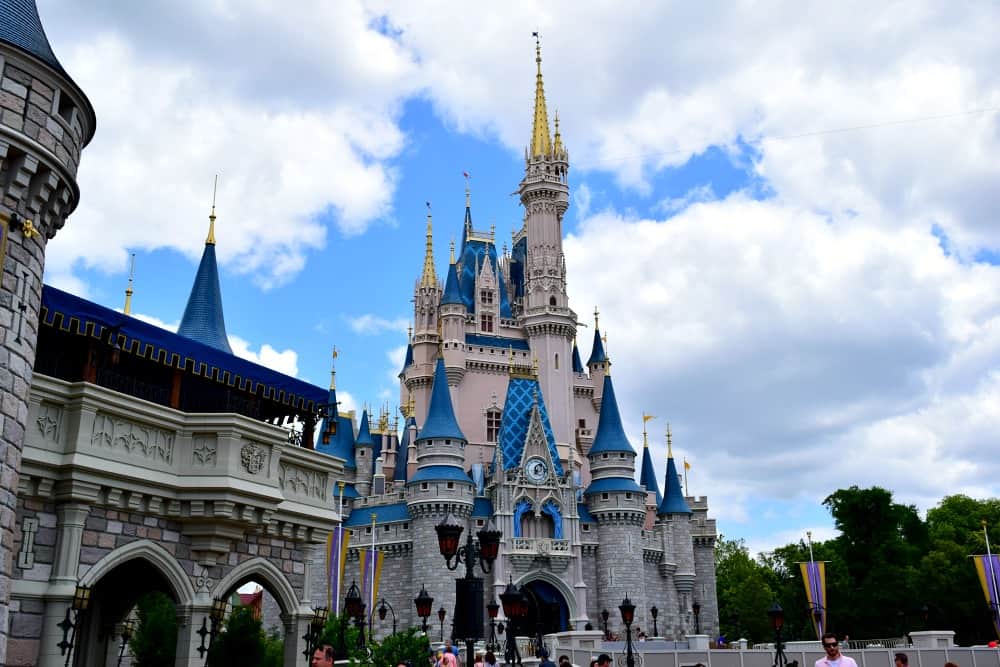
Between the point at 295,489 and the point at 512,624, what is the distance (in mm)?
5163

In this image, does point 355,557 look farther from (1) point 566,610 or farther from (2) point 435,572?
(1) point 566,610

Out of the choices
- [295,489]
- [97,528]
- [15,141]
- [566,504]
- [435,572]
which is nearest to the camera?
[15,141]

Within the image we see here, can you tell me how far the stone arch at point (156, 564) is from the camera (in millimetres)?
14172

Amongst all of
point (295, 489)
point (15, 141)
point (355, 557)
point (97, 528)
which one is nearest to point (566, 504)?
point (355, 557)

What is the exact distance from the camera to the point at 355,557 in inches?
1998

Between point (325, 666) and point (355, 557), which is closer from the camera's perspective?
point (325, 666)

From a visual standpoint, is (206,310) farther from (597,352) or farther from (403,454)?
(597,352)

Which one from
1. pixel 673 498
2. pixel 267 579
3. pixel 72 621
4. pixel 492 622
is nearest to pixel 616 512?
pixel 673 498

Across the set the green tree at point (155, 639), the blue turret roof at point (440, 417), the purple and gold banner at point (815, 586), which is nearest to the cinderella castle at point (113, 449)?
the green tree at point (155, 639)

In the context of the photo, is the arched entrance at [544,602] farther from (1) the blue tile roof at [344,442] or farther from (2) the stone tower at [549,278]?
(1) the blue tile roof at [344,442]

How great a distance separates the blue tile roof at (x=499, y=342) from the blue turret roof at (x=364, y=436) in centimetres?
891

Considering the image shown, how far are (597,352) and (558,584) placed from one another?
1984 centimetres

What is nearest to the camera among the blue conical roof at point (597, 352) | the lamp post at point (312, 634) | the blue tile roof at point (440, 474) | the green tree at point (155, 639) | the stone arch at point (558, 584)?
the lamp post at point (312, 634)

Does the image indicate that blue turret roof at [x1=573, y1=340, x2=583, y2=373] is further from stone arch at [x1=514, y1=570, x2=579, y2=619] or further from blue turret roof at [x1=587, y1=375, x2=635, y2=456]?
stone arch at [x1=514, y1=570, x2=579, y2=619]
